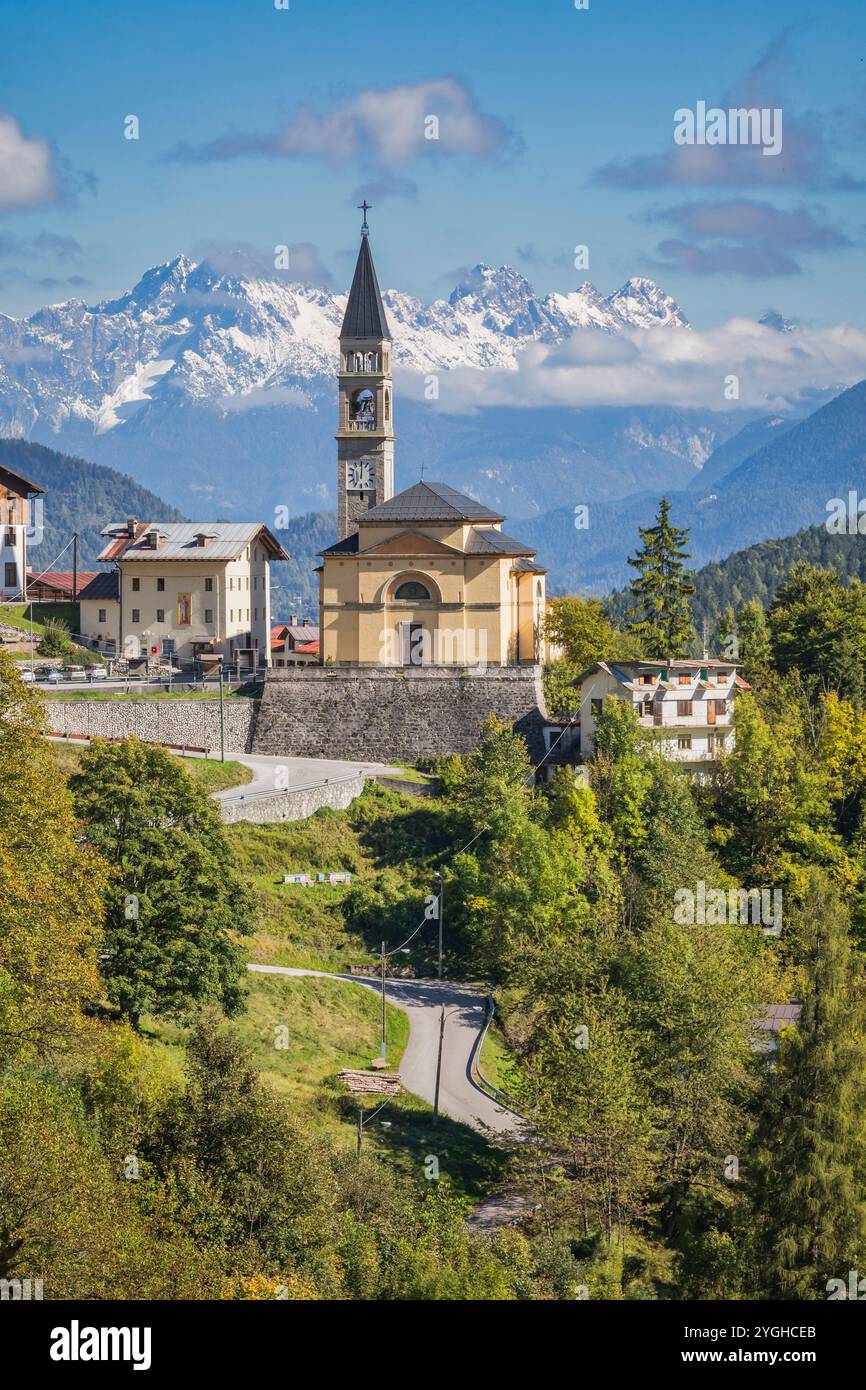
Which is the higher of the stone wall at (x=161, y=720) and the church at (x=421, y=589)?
the church at (x=421, y=589)

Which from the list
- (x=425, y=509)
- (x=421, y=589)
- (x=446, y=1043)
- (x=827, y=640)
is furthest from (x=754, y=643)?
(x=446, y=1043)

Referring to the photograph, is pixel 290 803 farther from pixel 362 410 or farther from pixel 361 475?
pixel 362 410

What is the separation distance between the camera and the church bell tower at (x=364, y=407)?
321 ft

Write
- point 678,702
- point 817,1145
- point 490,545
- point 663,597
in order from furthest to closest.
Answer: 1. point 663,597
2. point 490,545
3. point 678,702
4. point 817,1145

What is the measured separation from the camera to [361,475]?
98.1 m

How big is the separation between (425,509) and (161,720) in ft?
48.8

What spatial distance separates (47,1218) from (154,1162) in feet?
23.7

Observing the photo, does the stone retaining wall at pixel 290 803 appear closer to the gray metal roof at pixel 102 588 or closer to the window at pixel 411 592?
the window at pixel 411 592

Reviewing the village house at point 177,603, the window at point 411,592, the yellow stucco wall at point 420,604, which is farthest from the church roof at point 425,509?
the village house at point 177,603

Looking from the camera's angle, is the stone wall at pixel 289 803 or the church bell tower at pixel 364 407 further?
the church bell tower at pixel 364 407

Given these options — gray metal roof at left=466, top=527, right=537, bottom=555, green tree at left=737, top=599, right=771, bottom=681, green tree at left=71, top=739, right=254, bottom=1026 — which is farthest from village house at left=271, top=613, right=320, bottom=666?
green tree at left=71, top=739, right=254, bottom=1026

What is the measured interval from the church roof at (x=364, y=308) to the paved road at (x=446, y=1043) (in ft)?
180

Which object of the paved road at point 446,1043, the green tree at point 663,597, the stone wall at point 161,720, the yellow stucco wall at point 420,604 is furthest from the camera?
the green tree at point 663,597

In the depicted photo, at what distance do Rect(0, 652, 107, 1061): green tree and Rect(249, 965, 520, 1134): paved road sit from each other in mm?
14870
